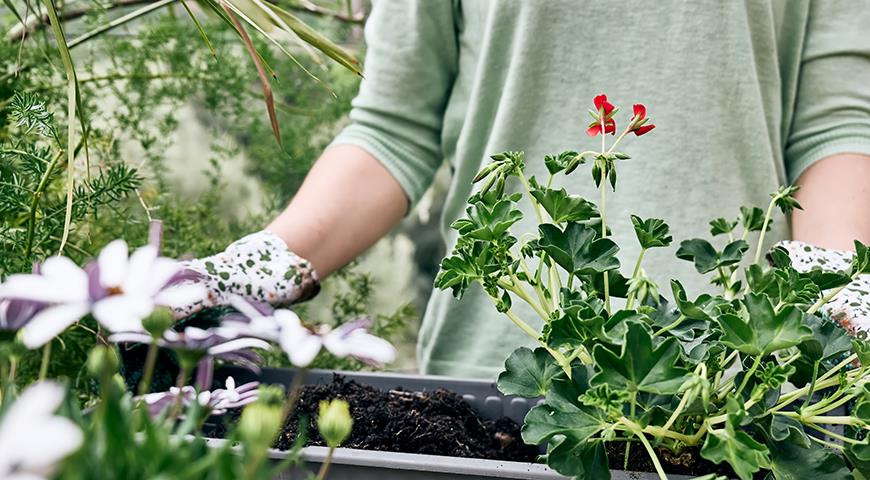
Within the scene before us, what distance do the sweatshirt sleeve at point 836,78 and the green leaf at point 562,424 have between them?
488mm

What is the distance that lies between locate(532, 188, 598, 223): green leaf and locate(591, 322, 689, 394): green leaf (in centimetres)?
9

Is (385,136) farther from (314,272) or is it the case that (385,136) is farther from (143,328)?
(143,328)

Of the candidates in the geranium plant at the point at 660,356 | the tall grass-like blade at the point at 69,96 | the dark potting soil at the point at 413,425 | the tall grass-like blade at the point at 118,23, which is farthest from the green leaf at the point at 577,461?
the tall grass-like blade at the point at 118,23

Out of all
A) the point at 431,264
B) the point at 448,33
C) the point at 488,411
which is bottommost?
the point at 431,264

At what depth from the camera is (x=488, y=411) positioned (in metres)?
0.52

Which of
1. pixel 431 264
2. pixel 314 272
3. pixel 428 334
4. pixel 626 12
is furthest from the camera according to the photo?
pixel 431 264

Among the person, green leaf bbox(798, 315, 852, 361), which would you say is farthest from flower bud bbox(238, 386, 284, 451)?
the person

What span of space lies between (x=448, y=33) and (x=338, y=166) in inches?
6.7

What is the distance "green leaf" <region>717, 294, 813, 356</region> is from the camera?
33 cm

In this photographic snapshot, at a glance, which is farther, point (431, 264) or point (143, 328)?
point (431, 264)

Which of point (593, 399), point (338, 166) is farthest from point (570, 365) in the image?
point (338, 166)

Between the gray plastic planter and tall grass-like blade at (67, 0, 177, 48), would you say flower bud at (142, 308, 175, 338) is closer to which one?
the gray plastic planter

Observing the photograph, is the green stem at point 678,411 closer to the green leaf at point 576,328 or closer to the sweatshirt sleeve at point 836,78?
the green leaf at point 576,328

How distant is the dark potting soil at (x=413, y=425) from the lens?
0.45m
